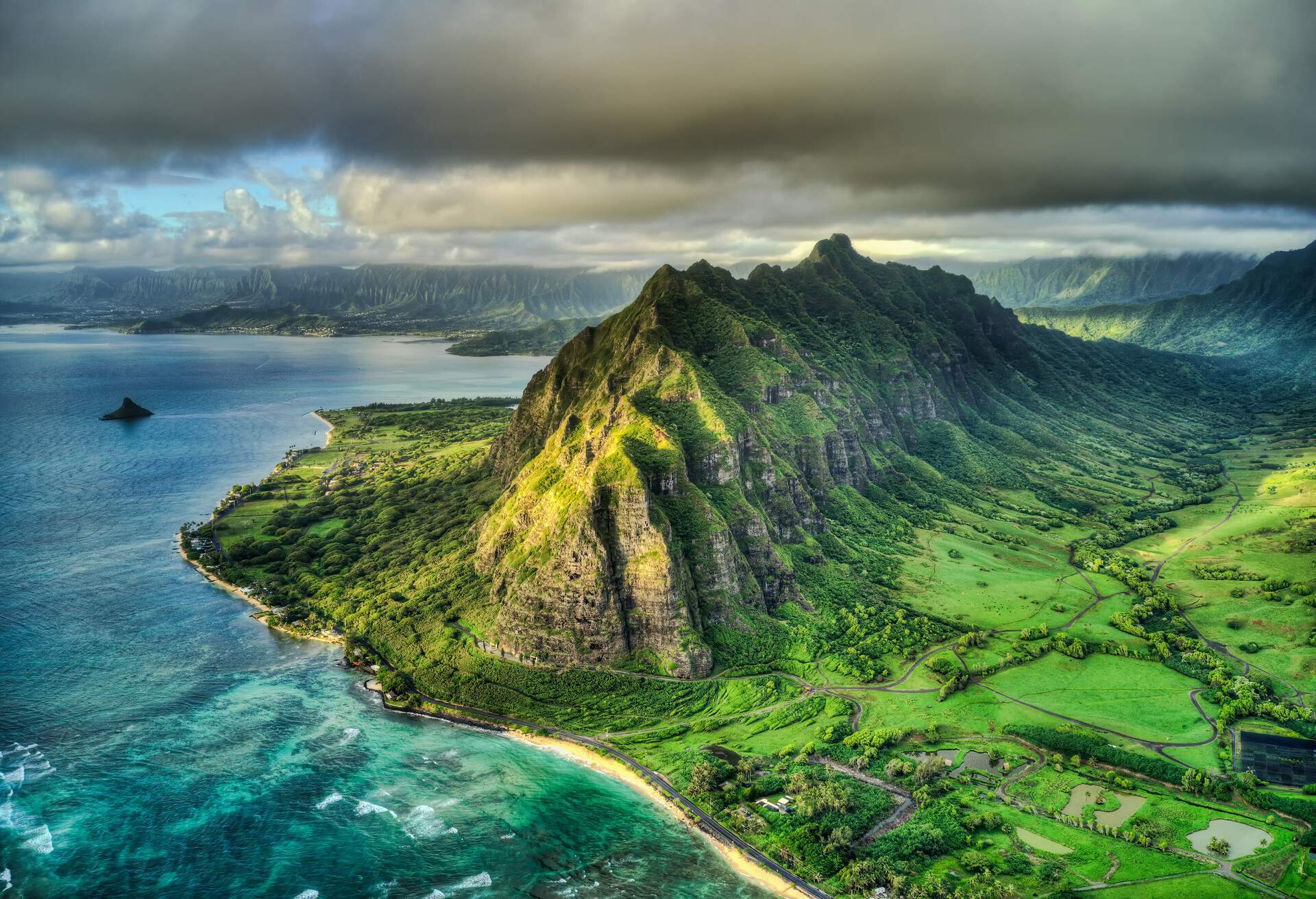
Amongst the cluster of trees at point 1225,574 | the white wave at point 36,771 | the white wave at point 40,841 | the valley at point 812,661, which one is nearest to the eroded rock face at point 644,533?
the valley at point 812,661

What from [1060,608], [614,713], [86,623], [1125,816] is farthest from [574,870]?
[1060,608]

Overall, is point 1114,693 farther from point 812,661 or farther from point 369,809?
point 369,809

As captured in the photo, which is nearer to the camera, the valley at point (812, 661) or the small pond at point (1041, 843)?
the small pond at point (1041, 843)

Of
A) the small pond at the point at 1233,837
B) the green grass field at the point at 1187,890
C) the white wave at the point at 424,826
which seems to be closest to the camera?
the green grass field at the point at 1187,890

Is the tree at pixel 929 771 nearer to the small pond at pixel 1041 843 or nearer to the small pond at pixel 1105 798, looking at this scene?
the small pond at pixel 1041 843

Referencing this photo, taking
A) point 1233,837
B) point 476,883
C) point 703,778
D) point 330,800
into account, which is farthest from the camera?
point 703,778

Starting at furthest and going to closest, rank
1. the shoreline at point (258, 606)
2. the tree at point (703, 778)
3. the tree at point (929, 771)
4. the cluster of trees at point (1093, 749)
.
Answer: the shoreline at point (258, 606) → the cluster of trees at point (1093, 749) → the tree at point (929, 771) → the tree at point (703, 778)

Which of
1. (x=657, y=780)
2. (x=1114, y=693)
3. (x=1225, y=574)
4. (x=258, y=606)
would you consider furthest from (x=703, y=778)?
(x=1225, y=574)
